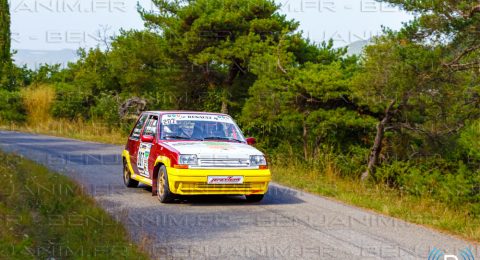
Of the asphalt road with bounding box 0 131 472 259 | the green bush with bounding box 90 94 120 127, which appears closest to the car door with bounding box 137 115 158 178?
the asphalt road with bounding box 0 131 472 259

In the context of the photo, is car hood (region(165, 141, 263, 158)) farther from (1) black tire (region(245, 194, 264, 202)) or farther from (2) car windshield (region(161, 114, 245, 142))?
(1) black tire (region(245, 194, 264, 202))

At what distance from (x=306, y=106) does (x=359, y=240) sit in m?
13.8

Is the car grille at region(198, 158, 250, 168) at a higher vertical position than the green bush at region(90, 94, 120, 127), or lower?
lower

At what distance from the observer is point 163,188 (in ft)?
35.0

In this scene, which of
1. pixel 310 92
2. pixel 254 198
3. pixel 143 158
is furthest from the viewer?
pixel 310 92

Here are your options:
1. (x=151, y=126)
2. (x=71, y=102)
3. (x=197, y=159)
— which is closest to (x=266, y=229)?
(x=197, y=159)

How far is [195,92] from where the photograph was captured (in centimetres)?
3209

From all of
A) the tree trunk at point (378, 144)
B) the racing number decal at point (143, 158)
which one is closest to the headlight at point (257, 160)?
the racing number decal at point (143, 158)

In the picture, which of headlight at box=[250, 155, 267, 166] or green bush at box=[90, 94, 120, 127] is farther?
green bush at box=[90, 94, 120, 127]

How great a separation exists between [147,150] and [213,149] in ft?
5.89

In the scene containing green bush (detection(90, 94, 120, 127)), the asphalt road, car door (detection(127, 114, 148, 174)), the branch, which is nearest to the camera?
the asphalt road

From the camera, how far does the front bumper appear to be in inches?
402

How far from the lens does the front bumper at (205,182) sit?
1020 cm

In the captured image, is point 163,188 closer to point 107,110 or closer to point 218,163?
point 218,163
